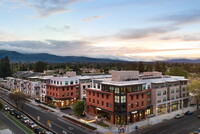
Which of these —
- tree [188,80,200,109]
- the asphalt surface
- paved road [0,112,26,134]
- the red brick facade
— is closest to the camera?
A: paved road [0,112,26,134]

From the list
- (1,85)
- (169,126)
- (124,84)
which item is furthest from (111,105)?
(1,85)

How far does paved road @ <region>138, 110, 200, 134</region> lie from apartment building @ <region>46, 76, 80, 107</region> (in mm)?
45488

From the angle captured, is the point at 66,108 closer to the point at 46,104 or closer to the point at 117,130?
the point at 46,104

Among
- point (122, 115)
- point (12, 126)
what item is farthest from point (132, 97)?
point (12, 126)

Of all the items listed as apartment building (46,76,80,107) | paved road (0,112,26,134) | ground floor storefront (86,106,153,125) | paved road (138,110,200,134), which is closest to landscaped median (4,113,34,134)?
paved road (0,112,26,134)

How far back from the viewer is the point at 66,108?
275 ft

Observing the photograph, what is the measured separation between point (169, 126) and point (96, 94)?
1151 inches

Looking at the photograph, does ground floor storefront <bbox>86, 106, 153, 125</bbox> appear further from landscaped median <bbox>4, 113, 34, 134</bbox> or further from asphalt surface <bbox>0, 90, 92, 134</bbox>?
landscaped median <bbox>4, 113, 34, 134</bbox>

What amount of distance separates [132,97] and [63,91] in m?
39.5

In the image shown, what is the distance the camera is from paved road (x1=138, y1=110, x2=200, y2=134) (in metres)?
54.8

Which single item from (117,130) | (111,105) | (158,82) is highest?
(158,82)

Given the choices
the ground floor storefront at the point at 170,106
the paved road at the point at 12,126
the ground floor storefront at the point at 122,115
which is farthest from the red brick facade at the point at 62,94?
the ground floor storefront at the point at 170,106

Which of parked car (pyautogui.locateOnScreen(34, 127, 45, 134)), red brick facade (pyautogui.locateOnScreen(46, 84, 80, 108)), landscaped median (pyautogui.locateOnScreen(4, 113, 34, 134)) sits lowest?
landscaped median (pyautogui.locateOnScreen(4, 113, 34, 134))

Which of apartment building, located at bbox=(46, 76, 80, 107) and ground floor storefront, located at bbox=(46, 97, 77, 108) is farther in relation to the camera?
apartment building, located at bbox=(46, 76, 80, 107)
